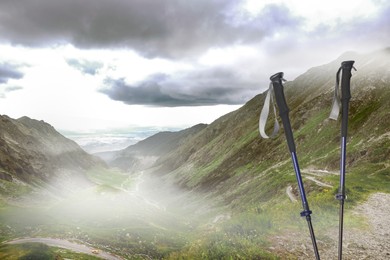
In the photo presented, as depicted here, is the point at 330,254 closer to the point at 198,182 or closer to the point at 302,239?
the point at 302,239

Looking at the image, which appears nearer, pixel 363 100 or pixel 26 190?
pixel 363 100

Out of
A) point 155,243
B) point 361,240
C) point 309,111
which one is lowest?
point 155,243

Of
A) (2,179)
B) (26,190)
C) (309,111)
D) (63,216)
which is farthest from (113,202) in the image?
(309,111)

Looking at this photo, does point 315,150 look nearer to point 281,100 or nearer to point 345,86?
point 345,86

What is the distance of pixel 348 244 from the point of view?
17.1m

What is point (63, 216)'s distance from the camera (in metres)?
94.4

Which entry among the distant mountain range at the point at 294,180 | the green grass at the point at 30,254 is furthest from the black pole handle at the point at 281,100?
the green grass at the point at 30,254

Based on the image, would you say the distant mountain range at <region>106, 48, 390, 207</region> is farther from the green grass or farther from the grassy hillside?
the green grass

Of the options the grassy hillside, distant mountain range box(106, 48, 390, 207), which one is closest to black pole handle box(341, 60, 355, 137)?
the grassy hillside

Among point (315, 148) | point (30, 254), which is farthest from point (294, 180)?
point (30, 254)

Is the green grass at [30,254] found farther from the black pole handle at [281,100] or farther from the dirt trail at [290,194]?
the dirt trail at [290,194]

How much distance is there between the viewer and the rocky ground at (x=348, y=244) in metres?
15.8

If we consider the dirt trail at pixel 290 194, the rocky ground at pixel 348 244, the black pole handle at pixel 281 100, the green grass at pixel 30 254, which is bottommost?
the dirt trail at pixel 290 194

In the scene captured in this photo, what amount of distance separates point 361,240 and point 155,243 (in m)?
26.9
